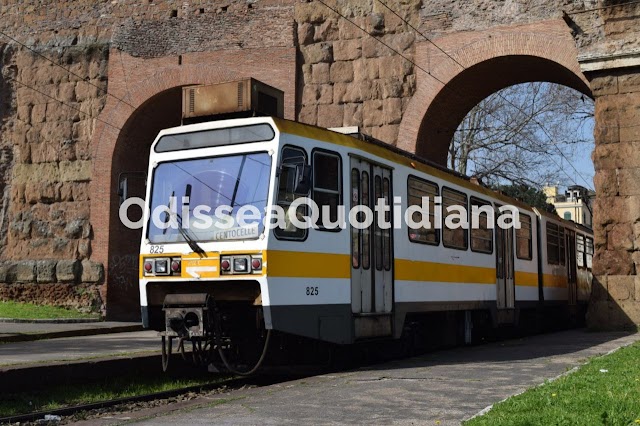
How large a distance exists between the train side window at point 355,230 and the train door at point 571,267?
12.5m

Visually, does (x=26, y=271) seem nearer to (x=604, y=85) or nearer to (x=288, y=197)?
(x=604, y=85)

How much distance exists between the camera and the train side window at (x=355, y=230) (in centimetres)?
1072

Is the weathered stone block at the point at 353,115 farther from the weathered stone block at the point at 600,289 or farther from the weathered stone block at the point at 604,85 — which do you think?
the weathered stone block at the point at 600,289

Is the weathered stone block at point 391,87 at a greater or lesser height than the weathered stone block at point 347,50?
lesser

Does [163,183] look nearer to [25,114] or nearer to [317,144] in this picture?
[317,144]

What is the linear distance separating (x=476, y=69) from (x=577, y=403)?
13.6 metres

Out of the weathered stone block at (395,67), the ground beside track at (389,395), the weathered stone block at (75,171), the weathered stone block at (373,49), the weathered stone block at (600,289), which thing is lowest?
the ground beside track at (389,395)

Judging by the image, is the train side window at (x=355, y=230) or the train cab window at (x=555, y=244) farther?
the train cab window at (x=555, y=244)

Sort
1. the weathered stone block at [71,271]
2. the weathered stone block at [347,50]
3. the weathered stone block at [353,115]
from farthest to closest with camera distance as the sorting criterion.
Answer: the weathered stone block at [71,271] < the weathered stone block at [347,50] < the weathered stone block at [353,115]

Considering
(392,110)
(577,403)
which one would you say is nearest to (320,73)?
(392,110)

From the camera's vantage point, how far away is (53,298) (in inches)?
880

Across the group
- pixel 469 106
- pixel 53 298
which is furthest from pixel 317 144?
pixel 53 298

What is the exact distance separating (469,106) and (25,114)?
37.6 feet

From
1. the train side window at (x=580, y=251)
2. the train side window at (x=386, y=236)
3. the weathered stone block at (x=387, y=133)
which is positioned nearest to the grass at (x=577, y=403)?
the train side window at (x=386, y=236)
